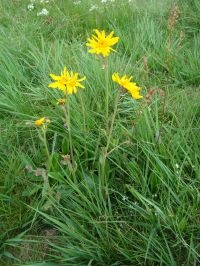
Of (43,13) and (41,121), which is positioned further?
(43,13)

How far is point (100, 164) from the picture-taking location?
6.51ft

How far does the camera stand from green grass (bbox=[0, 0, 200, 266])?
174 centimetres

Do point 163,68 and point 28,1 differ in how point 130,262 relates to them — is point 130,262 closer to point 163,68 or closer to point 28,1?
point 163,68

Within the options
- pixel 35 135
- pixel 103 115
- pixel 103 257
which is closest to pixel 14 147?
pixel 35 135

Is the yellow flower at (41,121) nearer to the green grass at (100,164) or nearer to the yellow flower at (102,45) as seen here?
the green grass at (100,164)

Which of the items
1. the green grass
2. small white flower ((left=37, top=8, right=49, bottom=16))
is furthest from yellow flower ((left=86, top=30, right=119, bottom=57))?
small white flower ((left=37, top=8, right=49, bottom=16))

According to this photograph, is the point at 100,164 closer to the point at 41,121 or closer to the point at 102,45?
the point at 41,121

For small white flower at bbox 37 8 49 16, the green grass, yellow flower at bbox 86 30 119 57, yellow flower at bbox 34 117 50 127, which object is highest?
small white flower at bbox 37 8 49 16

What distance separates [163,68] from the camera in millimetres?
3031

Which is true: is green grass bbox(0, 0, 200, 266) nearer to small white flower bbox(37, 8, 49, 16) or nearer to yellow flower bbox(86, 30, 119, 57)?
yellow flower bbox(86, 30, 119, 57)

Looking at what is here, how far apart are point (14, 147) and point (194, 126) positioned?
1.04 m

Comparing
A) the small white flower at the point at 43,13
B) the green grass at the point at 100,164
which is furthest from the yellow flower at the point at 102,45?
the small white flower at the point at 43,13

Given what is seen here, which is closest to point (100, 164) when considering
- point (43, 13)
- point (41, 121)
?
point (41, 121)

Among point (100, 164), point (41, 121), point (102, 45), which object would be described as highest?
point (102, 45)
